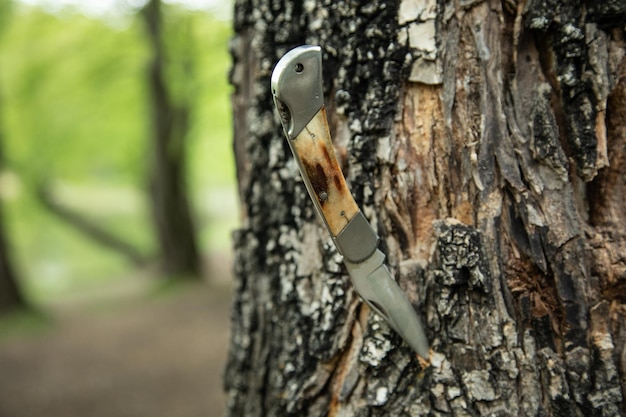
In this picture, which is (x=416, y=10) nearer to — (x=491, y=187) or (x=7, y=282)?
(x=491, y=187)

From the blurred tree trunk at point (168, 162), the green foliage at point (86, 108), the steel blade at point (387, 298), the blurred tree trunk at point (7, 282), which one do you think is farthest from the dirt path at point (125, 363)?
the steel blade at point (387, 298)

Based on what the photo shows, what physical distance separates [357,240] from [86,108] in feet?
38.5

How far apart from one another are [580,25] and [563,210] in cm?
39

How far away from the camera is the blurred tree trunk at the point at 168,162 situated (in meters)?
9.65

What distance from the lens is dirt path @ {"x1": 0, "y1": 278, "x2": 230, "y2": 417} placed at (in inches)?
233

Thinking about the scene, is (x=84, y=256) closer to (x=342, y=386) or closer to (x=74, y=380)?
(x=74, y=380)

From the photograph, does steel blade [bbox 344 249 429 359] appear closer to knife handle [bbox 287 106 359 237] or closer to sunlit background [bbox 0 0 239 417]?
knife handle [bbox 287 106 359 237]

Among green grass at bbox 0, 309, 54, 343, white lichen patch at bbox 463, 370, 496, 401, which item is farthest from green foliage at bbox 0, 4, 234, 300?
white lichen patch at bbox 463, 370, 496, 401

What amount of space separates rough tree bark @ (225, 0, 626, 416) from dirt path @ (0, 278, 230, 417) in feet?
15.6

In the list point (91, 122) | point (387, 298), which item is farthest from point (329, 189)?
point (91, 122)

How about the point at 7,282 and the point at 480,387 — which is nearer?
the point at 480,387

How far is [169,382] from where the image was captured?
6.42m

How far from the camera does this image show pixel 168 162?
10578 mm

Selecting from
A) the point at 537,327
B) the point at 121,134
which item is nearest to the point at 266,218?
the point at 537,327
